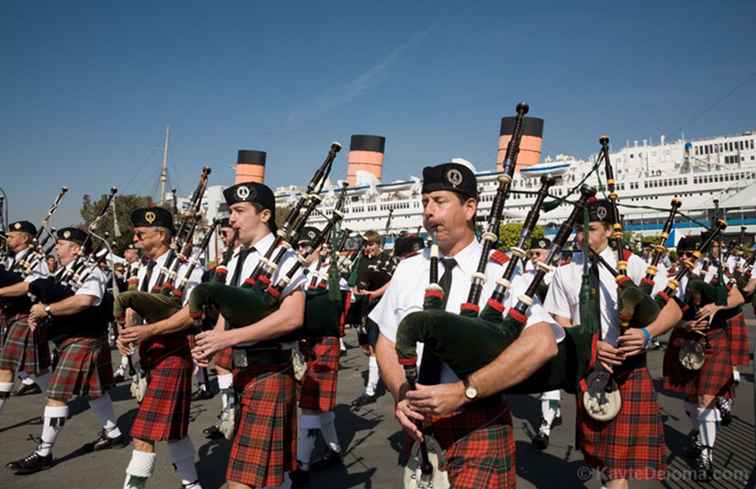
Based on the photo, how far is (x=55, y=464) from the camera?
16.5 ft

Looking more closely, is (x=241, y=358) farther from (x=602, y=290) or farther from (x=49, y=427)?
(x=49, y=427)

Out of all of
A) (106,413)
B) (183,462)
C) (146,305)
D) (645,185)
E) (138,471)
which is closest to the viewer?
(138,471)

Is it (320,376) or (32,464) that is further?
(320,376)

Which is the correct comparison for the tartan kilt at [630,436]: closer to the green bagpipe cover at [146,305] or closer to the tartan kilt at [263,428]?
the tartan kilt at [263,428]

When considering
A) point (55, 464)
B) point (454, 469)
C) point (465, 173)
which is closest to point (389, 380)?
point (454, 469)

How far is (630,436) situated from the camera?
3.30m

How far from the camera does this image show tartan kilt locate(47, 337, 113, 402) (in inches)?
197

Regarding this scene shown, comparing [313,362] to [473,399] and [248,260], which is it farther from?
[473,399]

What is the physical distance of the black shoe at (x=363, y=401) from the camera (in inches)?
287

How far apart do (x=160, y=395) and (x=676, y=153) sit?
249 feet

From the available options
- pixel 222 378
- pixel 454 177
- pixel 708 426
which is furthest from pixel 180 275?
pixel 708 426

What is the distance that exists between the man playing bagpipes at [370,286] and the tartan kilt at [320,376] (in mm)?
519

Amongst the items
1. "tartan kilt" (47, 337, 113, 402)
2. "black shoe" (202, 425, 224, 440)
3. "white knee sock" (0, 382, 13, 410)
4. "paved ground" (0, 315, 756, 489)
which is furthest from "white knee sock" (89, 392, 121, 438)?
"white knee sock" (0, 382, 13, 410)

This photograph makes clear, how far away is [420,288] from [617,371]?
187cm
